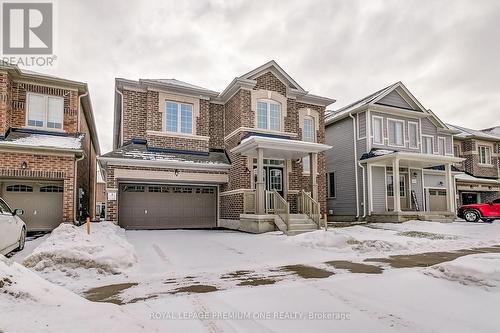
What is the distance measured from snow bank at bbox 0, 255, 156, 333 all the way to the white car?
516cm

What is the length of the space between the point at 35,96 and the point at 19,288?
14.7 m

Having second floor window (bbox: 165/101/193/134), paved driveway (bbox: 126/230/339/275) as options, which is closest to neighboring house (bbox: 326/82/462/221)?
second floor window (bbox: 165/101/193/134)

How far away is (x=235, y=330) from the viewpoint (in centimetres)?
366

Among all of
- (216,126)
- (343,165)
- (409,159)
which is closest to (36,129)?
(216,126)

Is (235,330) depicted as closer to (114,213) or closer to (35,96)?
(114,213)

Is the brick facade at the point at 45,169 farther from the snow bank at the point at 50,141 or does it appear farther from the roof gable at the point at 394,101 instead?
the roof gable at the point at 394,101

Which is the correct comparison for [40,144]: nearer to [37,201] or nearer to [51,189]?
[51,189]

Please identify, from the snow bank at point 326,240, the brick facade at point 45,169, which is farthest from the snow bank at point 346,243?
the brick facade at point 45,169

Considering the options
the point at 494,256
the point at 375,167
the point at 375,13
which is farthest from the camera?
the point at 375,167

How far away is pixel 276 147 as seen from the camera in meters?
14.9

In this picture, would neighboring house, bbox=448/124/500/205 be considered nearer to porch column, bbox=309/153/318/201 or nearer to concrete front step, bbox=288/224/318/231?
porch column, bbox=309/153/318/201

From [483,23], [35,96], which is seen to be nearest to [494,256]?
[483,23]

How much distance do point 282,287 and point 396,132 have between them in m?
19.3

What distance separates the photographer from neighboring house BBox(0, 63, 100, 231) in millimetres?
13375
